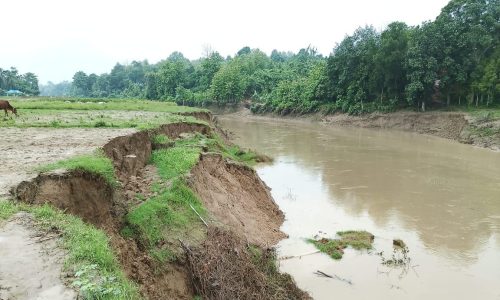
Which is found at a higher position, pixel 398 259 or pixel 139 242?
pixel 139 242

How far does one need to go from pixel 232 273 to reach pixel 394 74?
4284 cm

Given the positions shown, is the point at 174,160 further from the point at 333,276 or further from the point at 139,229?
the point at 333,276

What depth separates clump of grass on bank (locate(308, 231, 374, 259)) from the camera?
1239 centimetres

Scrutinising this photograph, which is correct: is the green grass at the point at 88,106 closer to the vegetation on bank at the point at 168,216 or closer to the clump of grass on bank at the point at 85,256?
the vegetation on bank at the point at 168,216

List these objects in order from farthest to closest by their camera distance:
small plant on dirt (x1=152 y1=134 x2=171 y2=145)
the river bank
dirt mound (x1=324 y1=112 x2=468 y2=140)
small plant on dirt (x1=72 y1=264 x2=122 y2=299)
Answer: dirt mound (x1=324 y1=112 x2=468 y2=140)
small plant on dirt (x1=152 y1=134 x2=171 y2=145)
the river bank
small plant on dirt (x1=72 y1=264 x2=122 y2=299)

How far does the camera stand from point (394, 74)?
46.3 m

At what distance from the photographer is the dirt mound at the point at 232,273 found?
793 cm

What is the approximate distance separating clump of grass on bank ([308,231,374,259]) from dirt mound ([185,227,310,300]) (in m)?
3.01

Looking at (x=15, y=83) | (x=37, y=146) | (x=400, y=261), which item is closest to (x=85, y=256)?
(x=37, y=146)

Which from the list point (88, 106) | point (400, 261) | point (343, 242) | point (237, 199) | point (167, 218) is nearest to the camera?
point (167, 218)

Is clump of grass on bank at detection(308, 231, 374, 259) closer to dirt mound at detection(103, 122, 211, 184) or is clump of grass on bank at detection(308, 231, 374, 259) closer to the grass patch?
dirt mound at detection(103, 122, 211, 184)

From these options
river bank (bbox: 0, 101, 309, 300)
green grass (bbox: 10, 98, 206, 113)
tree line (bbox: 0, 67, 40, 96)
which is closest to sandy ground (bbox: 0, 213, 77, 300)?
river bank (bbox: 0, 101, 309, 300)

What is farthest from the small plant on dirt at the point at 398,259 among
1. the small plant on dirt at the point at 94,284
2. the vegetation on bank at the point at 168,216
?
the small plant on dirt at the point at 94,284

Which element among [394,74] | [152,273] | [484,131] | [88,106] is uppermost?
[394,74]
